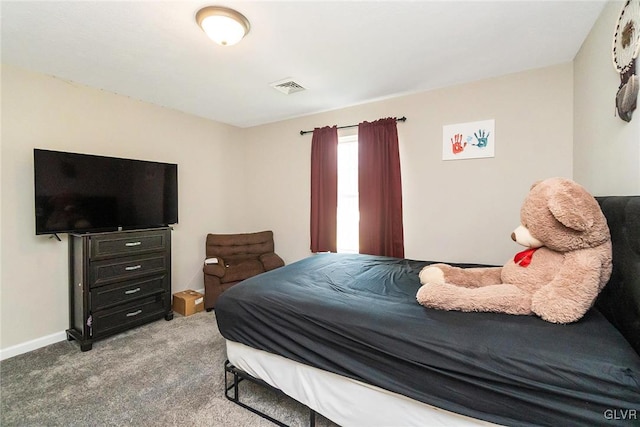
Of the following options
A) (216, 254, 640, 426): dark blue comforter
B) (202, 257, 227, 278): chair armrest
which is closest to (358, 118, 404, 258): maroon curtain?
(216, 254, 640, 426): dark blue comforter

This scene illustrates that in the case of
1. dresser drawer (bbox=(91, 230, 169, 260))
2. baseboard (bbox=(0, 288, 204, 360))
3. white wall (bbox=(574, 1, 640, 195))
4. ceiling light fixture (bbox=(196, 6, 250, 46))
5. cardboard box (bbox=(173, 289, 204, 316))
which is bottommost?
baseboard (bbox=(0, 288, 204, 360))

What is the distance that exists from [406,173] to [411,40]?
1384mm

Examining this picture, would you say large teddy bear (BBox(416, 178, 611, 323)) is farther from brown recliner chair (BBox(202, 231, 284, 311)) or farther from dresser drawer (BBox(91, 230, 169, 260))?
dresser drawer (BBox(91, 230, 169, 260))

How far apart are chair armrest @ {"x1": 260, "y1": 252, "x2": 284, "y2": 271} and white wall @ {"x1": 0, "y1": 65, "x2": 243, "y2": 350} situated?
111cm

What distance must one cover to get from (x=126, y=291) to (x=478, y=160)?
3829 millimetres

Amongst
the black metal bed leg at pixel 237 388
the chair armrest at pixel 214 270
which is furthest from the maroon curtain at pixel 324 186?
the black metal bed leg at pixel 237 388

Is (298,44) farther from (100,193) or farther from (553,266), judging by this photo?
(100,193)

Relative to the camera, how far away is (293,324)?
148cm

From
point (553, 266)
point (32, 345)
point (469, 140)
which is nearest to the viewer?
point (553, 266)

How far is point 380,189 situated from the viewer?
3.07 metres

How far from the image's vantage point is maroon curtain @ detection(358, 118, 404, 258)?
9.80ft

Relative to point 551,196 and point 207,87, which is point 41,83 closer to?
point 207,87

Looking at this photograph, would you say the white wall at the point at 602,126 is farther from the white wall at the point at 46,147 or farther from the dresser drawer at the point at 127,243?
the white wall at the point at 46,147

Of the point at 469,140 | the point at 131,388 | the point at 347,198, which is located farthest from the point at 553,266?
the point at 131,388
